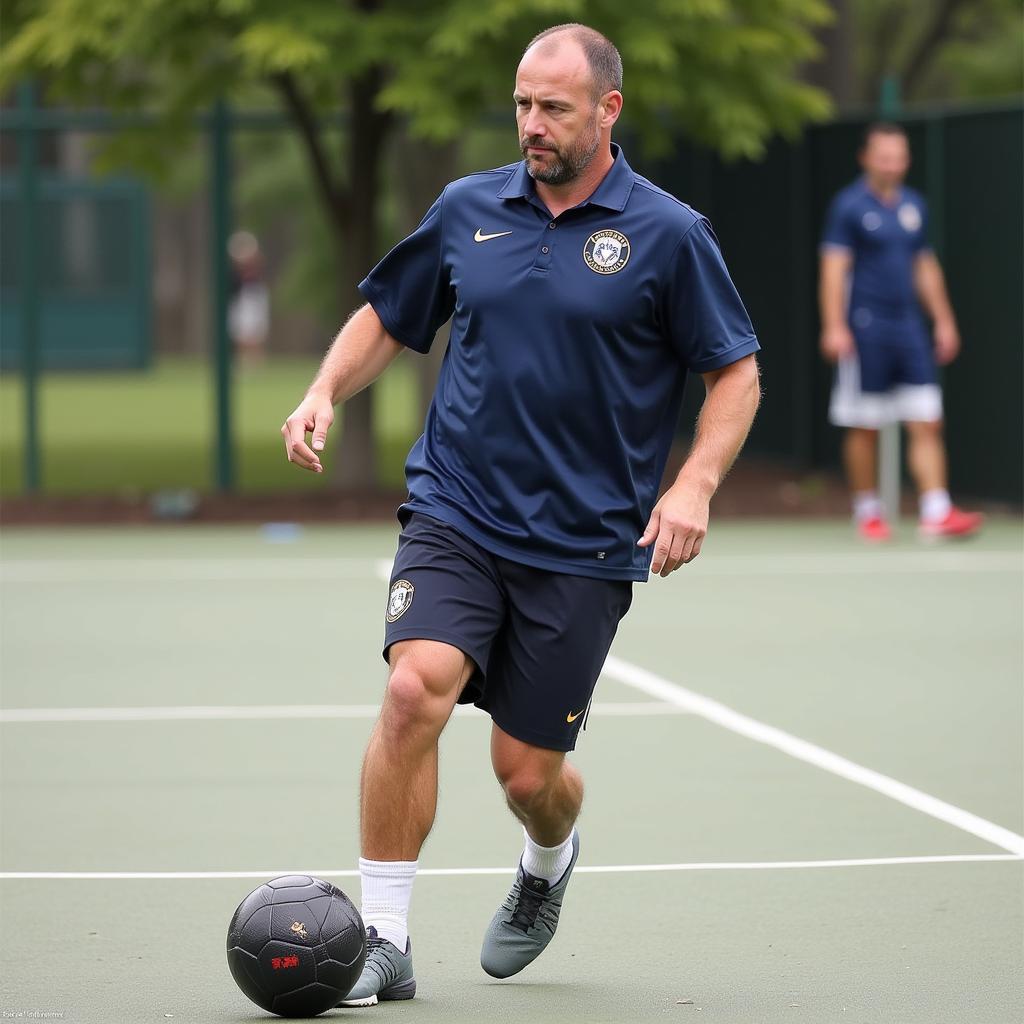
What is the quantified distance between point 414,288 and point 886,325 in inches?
364

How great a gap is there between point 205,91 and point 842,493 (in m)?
5.53

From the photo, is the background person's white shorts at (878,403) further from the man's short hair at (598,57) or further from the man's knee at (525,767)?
the man's knee at (525,767)

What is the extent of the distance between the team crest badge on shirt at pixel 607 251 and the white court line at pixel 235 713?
12.8 ft

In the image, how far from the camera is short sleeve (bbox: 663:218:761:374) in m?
5.09

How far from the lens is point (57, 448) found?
76.1 ft

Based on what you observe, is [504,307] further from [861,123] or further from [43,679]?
[861,123]

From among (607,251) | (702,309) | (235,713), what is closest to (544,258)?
(607,251)

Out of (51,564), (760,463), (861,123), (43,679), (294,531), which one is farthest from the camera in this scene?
(760,463)

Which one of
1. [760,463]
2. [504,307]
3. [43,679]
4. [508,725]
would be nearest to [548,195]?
[504,307]

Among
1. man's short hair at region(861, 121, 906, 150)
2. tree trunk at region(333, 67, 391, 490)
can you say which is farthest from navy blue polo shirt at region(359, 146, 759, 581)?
tree trunk at region(333, 67, 391, 490)

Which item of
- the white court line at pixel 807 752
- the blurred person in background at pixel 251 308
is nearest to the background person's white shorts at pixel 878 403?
the white court line at pixel 807 752

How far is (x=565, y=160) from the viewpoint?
200 inches

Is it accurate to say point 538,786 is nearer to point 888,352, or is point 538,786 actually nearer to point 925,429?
point 925,429

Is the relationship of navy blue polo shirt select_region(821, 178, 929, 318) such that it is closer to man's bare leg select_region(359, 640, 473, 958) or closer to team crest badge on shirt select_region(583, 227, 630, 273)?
team crest badge on shirt select_region(583, 227, 630, 273)
